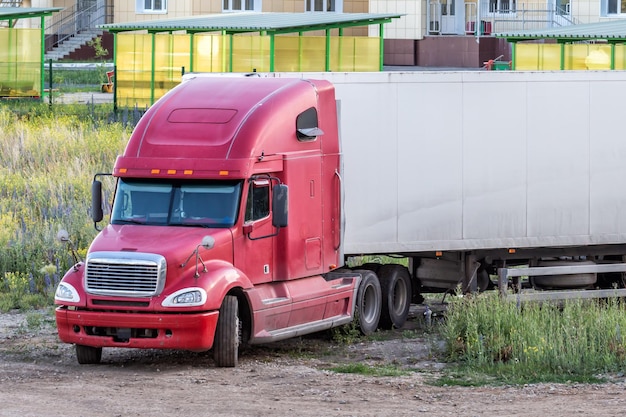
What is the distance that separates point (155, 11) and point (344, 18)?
22.1 m

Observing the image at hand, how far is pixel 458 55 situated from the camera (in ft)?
201

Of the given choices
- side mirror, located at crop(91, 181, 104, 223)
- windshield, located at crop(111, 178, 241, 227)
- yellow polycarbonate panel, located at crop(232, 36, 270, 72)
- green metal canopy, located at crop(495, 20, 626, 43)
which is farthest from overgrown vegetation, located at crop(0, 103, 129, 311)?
green metal canopy, located at crop(495, 20, 626, 43)

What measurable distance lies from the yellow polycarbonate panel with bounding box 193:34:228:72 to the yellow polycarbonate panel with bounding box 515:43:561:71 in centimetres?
808

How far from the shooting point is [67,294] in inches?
590

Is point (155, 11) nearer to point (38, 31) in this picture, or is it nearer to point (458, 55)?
point (458, 55)

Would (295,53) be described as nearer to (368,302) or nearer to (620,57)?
(620,57)

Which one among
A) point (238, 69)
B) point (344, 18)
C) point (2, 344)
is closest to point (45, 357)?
point (2, 344)

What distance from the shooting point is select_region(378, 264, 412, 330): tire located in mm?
18516

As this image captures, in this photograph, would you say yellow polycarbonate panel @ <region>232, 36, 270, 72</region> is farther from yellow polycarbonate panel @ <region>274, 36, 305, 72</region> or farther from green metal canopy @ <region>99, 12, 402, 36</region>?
yellow polycarbonate panel @ <region>274, 36, 305, 72</region>

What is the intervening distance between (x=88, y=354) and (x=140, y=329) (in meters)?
0.99

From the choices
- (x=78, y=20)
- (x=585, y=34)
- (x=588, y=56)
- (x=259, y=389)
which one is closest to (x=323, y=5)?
(x=78, y=20)

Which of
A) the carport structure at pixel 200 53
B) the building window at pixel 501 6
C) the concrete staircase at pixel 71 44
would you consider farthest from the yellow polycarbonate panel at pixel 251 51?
the concrete staircase at pixel 71 44

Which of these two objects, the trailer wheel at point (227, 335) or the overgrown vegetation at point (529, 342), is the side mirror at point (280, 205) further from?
the overgrown vegetation at point (529, 342)

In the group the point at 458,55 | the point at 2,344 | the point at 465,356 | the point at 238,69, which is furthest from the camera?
the point at 458,55
